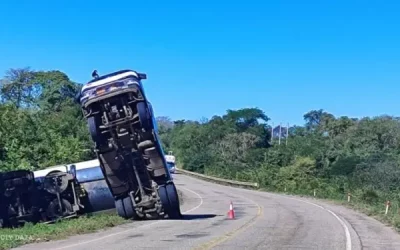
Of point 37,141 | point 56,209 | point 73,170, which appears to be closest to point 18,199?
point 56,209

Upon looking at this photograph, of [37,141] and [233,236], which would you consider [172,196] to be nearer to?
[233,236]

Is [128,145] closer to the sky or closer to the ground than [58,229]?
closer to the sky

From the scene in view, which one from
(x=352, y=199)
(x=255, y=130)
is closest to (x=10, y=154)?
(x=352, y=199)

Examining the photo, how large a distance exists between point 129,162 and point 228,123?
7679 centimetres

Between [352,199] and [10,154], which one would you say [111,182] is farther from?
[352,199]

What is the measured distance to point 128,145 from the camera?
2102 centimetres

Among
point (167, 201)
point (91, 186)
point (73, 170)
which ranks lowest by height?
point (167, 201)

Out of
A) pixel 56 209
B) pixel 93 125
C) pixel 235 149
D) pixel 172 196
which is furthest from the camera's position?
pixel 235 149

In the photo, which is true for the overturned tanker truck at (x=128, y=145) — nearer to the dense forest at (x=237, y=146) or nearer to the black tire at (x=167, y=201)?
the black tire at (x=167, y=201)

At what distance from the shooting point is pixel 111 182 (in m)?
21.8

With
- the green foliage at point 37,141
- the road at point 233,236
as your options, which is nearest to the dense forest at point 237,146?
the green foliage at point 37,141

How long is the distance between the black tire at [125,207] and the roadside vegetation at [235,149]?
19.8 inches

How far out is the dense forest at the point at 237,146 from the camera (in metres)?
33.1

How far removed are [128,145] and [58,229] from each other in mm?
3991
